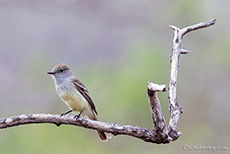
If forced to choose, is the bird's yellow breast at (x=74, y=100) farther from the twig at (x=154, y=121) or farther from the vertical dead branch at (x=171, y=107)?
the vertical dead branch at (x=171, y=107)

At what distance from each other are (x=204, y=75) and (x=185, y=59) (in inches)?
16.7

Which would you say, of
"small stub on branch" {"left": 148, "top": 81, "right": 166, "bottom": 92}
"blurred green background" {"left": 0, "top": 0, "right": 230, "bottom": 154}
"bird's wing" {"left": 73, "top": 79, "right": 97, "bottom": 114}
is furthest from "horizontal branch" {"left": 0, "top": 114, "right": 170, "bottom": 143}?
"blurred green background" {"left": 0, "top": 0, "right": 230, "bottom": 154}

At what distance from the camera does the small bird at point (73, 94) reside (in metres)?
4.16

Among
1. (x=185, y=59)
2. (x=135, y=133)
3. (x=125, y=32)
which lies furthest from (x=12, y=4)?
(x=135, y=133)

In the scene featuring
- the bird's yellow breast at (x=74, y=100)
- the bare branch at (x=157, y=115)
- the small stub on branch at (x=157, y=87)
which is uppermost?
the bird's yellow breast at (x=74, y=100)

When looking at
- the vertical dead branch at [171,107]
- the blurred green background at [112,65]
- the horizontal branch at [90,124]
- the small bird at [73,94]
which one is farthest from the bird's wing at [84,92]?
the blurred green background at [112,65]

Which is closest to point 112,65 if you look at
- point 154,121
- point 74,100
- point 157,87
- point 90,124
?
point 74,100

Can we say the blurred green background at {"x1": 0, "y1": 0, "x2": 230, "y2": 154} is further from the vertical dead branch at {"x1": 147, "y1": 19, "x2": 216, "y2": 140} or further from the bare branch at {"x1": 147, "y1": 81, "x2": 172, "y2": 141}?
the bare branch at {"x1": 147, "y1": 81, "x2": 172, "y2": 141}

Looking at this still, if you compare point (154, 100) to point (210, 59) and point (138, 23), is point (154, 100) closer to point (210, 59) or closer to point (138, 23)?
point (210, 59)

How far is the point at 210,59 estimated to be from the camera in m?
7.68

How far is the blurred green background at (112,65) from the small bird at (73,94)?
5.23 ft

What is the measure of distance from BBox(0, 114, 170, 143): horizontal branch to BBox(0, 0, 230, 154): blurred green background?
2.58 metres

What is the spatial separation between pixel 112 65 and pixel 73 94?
4.14 meters

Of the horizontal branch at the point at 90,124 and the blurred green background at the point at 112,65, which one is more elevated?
the blurred green background at the point at 112,65
